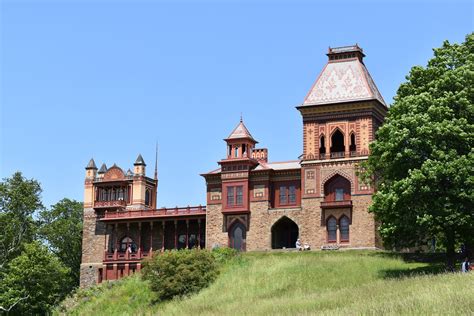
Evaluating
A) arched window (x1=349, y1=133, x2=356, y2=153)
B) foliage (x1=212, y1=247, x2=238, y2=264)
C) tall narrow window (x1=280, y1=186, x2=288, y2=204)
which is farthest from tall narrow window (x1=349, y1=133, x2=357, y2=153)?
foliage (x1=212, y1=247, x2=238, y2=264)

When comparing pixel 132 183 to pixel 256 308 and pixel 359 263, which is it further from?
pixel 256 308

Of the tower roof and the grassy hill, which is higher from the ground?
the tower roof

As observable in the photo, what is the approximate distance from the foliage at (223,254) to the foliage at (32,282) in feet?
50.9

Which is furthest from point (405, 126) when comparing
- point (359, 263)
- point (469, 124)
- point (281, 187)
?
point (281, 187)

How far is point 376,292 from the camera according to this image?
124ft

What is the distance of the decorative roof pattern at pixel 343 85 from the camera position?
6800cm

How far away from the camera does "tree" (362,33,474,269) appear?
45.0 metres

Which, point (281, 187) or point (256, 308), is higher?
point (281, 187)

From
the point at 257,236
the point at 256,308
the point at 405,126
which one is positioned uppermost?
the point at 405,126

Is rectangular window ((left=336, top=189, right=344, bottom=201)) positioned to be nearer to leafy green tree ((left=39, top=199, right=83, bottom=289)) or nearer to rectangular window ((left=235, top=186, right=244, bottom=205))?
rectangular window ((left=235, top=186, right=244, bottom=205))

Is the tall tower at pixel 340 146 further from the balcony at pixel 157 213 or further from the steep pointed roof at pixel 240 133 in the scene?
the balcony at pixel 157 213

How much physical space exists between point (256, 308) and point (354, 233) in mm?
25975

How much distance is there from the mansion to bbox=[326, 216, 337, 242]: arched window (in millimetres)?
78

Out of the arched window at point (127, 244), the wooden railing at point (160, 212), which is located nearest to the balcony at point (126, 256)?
the arched window at point (127, 244)
